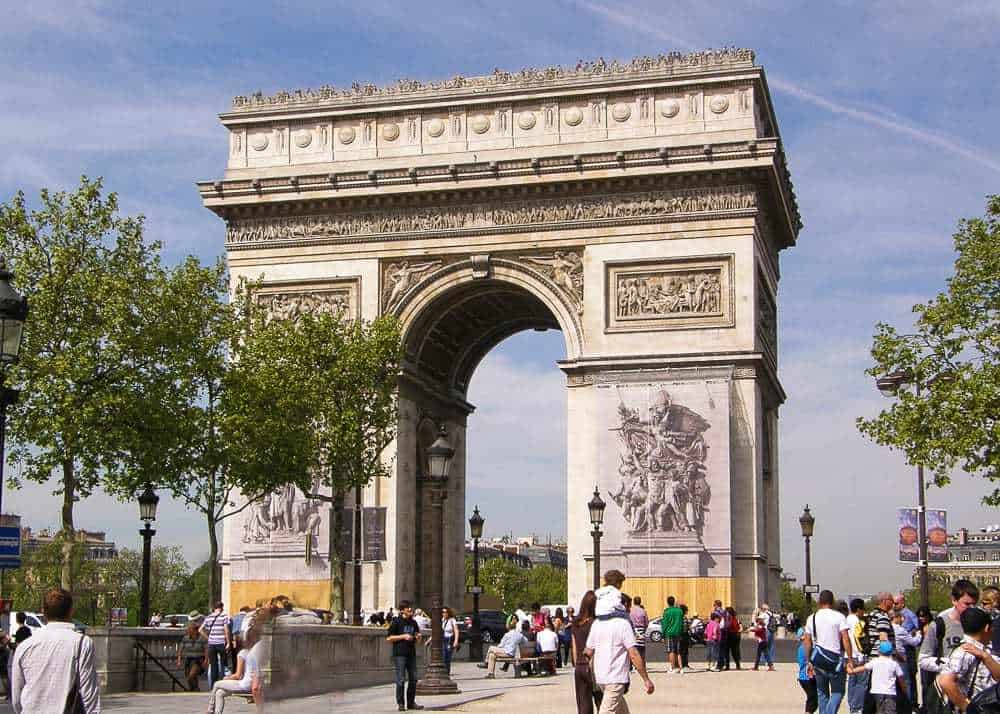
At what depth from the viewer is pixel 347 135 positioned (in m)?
46.3

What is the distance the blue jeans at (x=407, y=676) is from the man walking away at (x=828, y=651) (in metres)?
6.26

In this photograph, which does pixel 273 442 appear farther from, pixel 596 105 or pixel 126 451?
pixel 596 105

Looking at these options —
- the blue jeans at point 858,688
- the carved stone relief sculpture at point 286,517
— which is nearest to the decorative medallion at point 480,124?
the carved stone relief sculpture at point 286,517

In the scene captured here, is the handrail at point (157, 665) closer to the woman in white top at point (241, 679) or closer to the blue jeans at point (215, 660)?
the blue jeans at point (215, 660)

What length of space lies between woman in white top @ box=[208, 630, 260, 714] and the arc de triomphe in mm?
27815

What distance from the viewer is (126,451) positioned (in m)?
37.3

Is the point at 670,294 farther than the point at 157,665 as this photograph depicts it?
Yes

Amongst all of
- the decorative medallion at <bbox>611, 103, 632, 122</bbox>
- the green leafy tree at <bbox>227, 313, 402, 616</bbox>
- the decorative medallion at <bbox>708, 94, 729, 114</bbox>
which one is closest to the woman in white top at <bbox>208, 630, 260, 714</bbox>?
the green leafy tree at <bbox>227, 313, 402, 616</bbox>

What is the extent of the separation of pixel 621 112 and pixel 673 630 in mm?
17856

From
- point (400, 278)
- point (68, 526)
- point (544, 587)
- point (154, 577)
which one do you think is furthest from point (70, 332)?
point (544, 587)

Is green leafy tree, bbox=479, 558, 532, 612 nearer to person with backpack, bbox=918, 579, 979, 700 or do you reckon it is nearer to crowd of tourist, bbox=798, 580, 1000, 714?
crowd of tourist, bbox=798, 580, 1000, 714

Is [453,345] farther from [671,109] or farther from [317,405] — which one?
[317,405]

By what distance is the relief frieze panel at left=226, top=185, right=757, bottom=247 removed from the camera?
42938 millimetres

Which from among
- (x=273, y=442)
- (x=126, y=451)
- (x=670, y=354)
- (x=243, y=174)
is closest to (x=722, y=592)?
(x=670, y=354)
